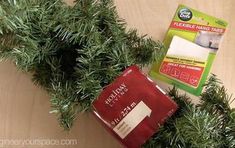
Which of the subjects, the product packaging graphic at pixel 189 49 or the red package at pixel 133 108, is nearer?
the red package at pixel 133 108

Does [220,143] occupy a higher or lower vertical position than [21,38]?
lower

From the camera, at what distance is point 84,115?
1.99ft

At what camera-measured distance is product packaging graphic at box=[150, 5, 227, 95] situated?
61 cm

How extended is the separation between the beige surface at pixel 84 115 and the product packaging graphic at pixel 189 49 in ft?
0.05

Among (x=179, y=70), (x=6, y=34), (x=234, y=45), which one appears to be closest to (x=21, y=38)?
(x=6, y=34)

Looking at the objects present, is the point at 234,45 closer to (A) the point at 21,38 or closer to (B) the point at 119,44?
(B) the point at 119,44

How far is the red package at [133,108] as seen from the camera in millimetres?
499

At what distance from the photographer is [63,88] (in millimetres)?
501

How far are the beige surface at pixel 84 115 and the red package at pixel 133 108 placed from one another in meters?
0.10

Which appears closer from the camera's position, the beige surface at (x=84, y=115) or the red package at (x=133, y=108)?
the red package at (x=133, y=108)

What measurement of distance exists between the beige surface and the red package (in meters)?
0.10

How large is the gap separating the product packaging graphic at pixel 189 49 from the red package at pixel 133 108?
108mm

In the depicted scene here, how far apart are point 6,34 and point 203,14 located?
37cm

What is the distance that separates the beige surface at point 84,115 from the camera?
60cm
